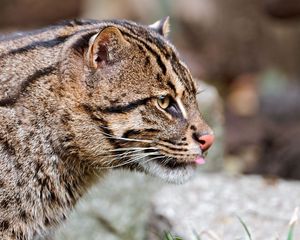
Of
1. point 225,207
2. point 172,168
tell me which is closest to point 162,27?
point 172,168

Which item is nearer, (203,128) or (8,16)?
(203,128)

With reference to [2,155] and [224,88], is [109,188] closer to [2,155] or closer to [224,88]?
[2,155]

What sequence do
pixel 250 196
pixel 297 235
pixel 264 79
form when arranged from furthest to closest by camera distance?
pixel 264 79 → pixel 250 196 → pixel 297 235

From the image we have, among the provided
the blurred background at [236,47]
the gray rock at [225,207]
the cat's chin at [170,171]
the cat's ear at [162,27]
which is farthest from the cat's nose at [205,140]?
the blurred background at [236,47]

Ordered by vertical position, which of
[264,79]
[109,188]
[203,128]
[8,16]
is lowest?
[8,16]

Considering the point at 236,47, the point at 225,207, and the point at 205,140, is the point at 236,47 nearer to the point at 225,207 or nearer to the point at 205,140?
the point at 225,207

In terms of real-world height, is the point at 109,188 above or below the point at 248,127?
above

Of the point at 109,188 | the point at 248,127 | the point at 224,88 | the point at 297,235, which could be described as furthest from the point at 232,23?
the point at 297,235

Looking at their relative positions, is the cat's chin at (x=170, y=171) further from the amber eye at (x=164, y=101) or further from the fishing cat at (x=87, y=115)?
the amber eye at (x=164, y=101)

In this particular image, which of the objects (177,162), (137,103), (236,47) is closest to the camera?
(137,103)
